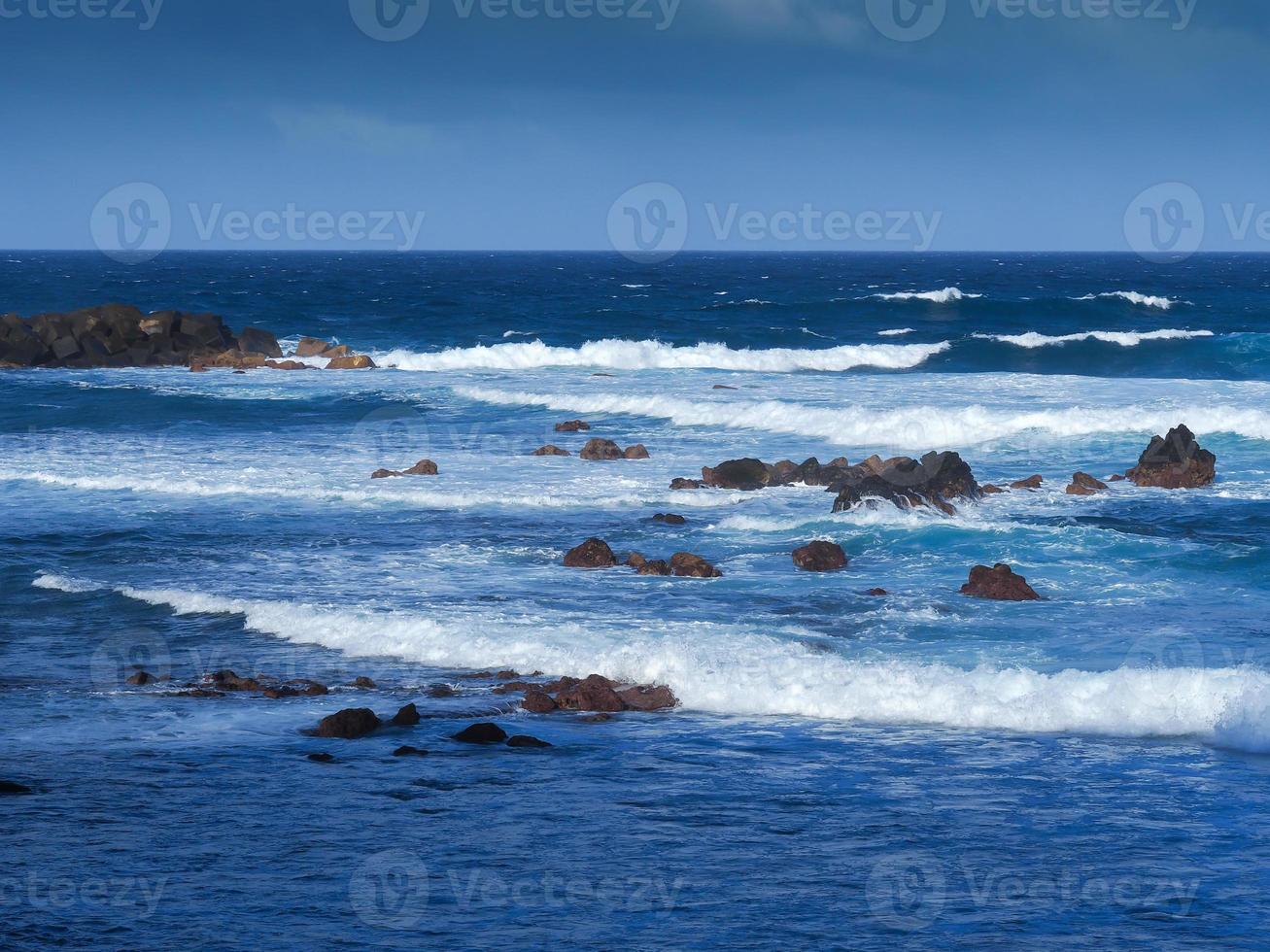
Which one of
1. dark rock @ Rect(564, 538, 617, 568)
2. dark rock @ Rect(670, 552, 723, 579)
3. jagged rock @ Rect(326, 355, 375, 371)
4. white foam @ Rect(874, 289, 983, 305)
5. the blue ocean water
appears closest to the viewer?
the blue ocean water

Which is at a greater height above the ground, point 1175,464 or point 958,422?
point 958,422

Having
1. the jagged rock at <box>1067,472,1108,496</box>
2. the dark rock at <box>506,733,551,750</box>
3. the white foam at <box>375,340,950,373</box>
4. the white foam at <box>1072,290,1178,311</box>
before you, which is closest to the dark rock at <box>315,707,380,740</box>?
the dark rock at <box>506,733,551,750</box>

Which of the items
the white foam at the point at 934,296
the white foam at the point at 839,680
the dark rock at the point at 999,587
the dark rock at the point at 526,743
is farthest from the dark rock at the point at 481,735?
the white foam at the point at 934,296

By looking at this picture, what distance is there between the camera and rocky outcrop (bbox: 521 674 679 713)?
563 inches

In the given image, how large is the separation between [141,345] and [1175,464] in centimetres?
4146

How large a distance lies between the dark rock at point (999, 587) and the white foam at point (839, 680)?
3.57 meters

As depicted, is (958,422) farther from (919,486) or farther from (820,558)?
(820,558)

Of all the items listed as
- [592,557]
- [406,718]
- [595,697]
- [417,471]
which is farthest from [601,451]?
[406,718]

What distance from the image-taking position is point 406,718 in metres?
13.6

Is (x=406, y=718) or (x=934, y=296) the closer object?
(x=406, y=718)

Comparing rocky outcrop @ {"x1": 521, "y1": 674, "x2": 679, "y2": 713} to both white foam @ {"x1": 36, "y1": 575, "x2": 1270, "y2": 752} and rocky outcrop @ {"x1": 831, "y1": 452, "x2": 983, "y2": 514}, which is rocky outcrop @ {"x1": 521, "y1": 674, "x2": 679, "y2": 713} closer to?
white foam @ {"x1": 36, "y1": 575, "x2": 1270, "y2": 752}

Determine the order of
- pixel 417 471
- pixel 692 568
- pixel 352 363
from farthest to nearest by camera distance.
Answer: pixel 352 363 < pixel 417 471 < pixel 692 568

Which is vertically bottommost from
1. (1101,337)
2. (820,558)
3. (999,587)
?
(999,587)

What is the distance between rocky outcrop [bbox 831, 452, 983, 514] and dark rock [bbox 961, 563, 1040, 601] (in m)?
5.72
